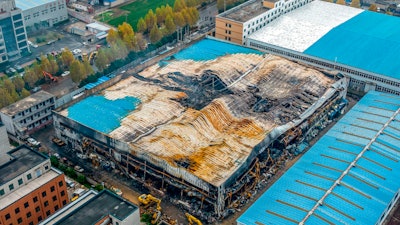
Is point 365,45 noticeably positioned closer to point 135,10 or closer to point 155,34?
point 155,34

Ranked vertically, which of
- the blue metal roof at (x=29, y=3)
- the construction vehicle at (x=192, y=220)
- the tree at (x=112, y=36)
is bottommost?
the construction vehicle at (x=192, y=220)

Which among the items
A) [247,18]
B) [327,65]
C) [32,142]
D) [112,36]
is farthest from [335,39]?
[32,142]

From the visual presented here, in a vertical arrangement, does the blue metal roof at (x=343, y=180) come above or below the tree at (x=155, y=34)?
below

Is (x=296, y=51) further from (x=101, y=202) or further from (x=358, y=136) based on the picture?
(x=101, y=202)

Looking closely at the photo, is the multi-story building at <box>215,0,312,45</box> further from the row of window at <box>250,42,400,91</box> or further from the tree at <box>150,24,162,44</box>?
the tree at <box>150,24,162,44</box>

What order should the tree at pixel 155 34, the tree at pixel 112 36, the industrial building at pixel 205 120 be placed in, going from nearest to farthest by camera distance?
1. the industrial building at pixel 205 120
2. the tree at pixel 112 36
3. the tree at pixel 155 34

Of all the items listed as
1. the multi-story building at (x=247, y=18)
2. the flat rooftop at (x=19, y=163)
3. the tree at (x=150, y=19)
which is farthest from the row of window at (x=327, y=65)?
the flat rooftop at (x=19, y=163)

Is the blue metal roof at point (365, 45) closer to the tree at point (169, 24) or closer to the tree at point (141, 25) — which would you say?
the tree at point (169, 24)
